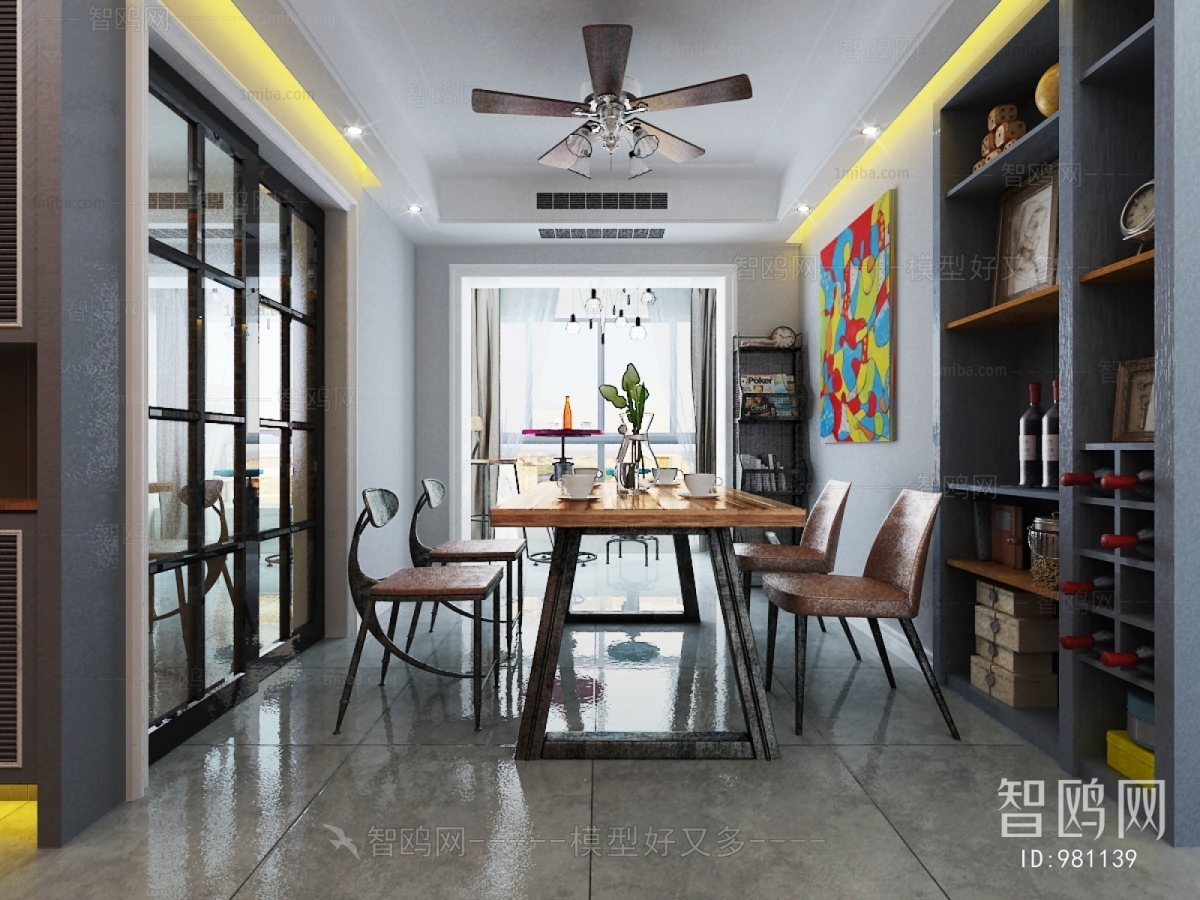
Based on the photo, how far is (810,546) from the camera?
→ 12.5 feet

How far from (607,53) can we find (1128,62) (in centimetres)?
176

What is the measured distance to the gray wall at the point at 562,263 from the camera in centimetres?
578

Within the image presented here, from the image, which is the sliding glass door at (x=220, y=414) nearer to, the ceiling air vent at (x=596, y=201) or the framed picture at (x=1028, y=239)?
the ceiling air vent at (x=596, y=201)

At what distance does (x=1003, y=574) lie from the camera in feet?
8.99

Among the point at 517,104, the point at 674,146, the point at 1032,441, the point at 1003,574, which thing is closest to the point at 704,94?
the point at 674,146

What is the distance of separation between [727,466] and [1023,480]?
308cm

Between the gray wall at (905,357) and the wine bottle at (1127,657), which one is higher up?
the gray wall at (905,357)

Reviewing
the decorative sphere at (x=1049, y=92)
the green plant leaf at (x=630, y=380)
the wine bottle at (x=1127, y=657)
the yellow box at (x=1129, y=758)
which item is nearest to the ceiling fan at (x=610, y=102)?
the decorative sphere at (x=1049, y=92)

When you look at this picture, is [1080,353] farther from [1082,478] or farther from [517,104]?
[517,104]

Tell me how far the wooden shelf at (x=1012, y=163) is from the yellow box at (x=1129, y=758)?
181 centimetres

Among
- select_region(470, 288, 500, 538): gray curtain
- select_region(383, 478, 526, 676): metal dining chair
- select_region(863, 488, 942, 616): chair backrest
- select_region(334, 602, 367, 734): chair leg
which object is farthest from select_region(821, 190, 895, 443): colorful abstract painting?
select_region(470, 288, 500, 538): gray curtain

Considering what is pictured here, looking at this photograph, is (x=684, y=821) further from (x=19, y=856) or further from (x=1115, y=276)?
(x=1115, y=276)

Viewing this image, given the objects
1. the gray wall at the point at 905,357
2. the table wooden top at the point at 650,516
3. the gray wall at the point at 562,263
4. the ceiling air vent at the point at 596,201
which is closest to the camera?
the table wooden top at the point at 650,516

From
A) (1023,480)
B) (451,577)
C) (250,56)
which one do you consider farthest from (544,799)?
(250,56)
